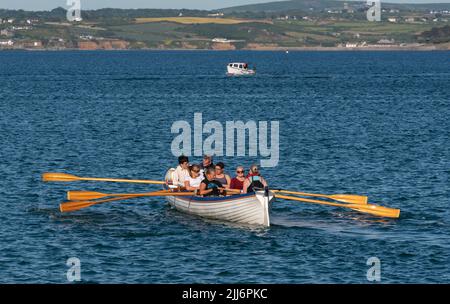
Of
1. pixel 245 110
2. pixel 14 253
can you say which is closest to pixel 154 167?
pixel 14 253

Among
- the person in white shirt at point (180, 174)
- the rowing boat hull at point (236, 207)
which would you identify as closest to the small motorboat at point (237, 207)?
the rowing boat hull at point (236, 207)

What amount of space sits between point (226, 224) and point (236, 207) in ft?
4.17

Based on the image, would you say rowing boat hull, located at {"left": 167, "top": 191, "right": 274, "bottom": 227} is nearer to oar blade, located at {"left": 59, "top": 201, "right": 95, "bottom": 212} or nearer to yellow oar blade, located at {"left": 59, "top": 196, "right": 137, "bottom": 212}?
yellow oar blade, located at {"left": 59, "top": 196, "right": 137, "bottom": 212}

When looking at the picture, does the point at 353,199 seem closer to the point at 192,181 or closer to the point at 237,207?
the point at 237,207

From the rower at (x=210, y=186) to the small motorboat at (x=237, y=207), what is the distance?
0.39 m

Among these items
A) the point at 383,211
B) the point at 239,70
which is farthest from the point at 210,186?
the point at 239,70

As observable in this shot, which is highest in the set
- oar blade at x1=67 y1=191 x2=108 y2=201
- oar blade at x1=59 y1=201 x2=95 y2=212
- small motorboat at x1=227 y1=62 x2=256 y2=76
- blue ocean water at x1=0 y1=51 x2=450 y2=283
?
oar blade at x1=67 y1=191 x2=108 y2=201

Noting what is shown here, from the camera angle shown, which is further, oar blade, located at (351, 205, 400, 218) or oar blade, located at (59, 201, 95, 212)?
oar blade, located at (59, 201, 95, 212)

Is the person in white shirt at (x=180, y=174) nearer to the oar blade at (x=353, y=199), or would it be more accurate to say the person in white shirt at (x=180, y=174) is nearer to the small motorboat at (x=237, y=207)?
the small motorboat at (x=237, y=207)

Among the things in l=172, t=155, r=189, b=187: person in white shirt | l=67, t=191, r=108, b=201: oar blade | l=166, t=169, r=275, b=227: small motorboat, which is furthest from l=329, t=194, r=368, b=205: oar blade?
l=67, t=191, r=108, b=201: oar blade

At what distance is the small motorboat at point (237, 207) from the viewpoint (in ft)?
127

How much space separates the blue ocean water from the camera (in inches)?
1331

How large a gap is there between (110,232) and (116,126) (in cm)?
4686
